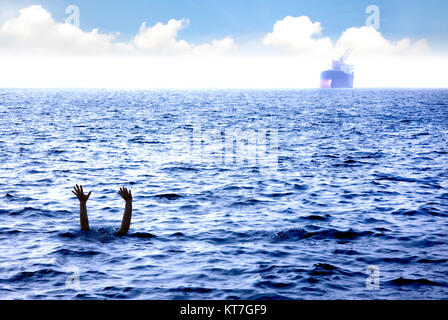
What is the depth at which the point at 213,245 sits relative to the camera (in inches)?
589

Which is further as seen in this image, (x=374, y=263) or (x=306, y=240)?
(x=306, y=240)

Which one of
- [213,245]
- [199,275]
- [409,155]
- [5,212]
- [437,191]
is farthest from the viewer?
[409,155]

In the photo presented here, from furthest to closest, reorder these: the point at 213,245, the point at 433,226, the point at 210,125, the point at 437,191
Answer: the point at 210,125 → the point at 437,191 → the point at 433,226 → the point at 213,245

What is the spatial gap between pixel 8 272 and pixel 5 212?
702 cm

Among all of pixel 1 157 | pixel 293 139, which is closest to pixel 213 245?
pixel 1 157

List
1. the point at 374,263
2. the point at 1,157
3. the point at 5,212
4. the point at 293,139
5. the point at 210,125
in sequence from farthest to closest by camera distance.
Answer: the point at 210,125 < the point at 293,139 < the point at 1,157 < the point at 5,212 < the point at 374,263

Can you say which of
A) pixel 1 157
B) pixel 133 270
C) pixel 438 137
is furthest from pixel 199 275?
pixel 438 137

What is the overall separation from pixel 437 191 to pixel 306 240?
10.7 metres

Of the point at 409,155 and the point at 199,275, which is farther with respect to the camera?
the point at 409,155

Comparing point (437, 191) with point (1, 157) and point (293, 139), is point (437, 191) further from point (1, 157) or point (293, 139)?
point (1, 157)

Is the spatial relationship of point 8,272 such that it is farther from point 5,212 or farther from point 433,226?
point 433,226
